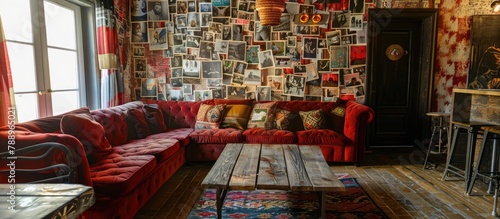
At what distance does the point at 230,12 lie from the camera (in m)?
4.68

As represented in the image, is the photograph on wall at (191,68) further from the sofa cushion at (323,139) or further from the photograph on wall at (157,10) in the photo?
the sofa cushion at (323,139)

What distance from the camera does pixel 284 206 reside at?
2727 mm

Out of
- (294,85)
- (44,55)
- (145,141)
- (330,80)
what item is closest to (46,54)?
(44,55)

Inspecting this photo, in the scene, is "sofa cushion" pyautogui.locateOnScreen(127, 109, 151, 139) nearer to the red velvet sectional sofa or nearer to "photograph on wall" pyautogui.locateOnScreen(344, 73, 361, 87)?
the red velvet sectional sofa

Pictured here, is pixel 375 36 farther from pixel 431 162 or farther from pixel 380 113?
pixel 431 162

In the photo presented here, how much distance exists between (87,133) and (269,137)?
2.11 meters

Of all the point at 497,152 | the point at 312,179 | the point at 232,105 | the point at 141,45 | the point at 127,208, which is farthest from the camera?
the point at 141,45

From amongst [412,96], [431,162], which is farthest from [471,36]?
[431,162]

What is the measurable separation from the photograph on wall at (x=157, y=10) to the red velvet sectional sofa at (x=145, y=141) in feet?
4.32

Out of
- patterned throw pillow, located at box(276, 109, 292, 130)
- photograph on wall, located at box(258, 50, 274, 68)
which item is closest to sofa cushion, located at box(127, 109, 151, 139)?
patterned throw pillow, located at box(276, 109, 292, 130)

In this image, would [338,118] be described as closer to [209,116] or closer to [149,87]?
[209,116]

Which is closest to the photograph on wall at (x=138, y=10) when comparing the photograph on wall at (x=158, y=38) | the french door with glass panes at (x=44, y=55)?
the photograph on wall at (x=158, y=38)

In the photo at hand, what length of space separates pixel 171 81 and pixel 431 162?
3.95 m

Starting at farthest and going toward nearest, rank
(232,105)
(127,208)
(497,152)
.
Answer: (232,105) < (497,152) < (127,208)
